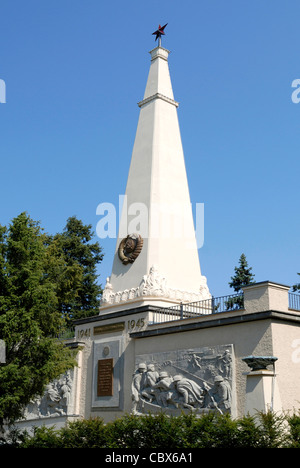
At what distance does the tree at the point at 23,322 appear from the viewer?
1485 centimetres

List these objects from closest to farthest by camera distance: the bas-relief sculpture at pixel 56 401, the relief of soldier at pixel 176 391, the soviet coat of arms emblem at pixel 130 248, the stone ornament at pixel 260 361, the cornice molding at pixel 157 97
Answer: the stone ornament at pixel 260 361 → the relief of soldier at pixel 176 391 → the bas-relief sculpture at pixel 56 401 → the soviet coat of arms emblem at pixel 130 248 → the cornice molding at pixel 157 97

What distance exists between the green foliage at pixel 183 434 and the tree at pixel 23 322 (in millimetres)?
2320

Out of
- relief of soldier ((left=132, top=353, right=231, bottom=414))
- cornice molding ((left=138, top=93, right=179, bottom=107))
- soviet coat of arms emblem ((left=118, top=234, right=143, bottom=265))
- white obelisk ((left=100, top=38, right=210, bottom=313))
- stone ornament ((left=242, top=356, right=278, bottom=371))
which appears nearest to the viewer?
stone ornament ((left=242, top=356, right=278, bottom=371))

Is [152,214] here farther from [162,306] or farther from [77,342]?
[77,342]

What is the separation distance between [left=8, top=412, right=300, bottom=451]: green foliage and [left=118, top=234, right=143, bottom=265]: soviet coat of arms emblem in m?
10.2

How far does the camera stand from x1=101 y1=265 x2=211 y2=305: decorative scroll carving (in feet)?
67.8

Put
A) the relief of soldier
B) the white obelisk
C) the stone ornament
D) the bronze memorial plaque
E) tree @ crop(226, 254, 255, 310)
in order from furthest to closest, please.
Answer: tree @ crop(226, 254, 255, 310) < the white obelisk < the bronze memorial plaque < the relief of soldier < the stone ornament

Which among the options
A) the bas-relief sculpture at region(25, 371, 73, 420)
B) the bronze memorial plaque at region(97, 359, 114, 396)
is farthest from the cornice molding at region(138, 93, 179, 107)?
the bas-relief sculpture at region(25, 371, 73, 420)

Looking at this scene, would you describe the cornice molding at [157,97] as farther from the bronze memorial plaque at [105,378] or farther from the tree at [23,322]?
the bronze memorial plaque at [105,378]

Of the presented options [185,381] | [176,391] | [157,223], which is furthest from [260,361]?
[157,223]

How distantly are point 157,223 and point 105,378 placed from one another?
264 inches

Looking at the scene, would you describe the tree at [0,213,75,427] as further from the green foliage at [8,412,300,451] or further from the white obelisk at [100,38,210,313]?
the white obelisk at [100,38,210,313]

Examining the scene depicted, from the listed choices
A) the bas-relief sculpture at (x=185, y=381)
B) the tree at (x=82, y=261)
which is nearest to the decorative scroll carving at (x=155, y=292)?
the bas-relief sculpture at (x=185, y=381)
